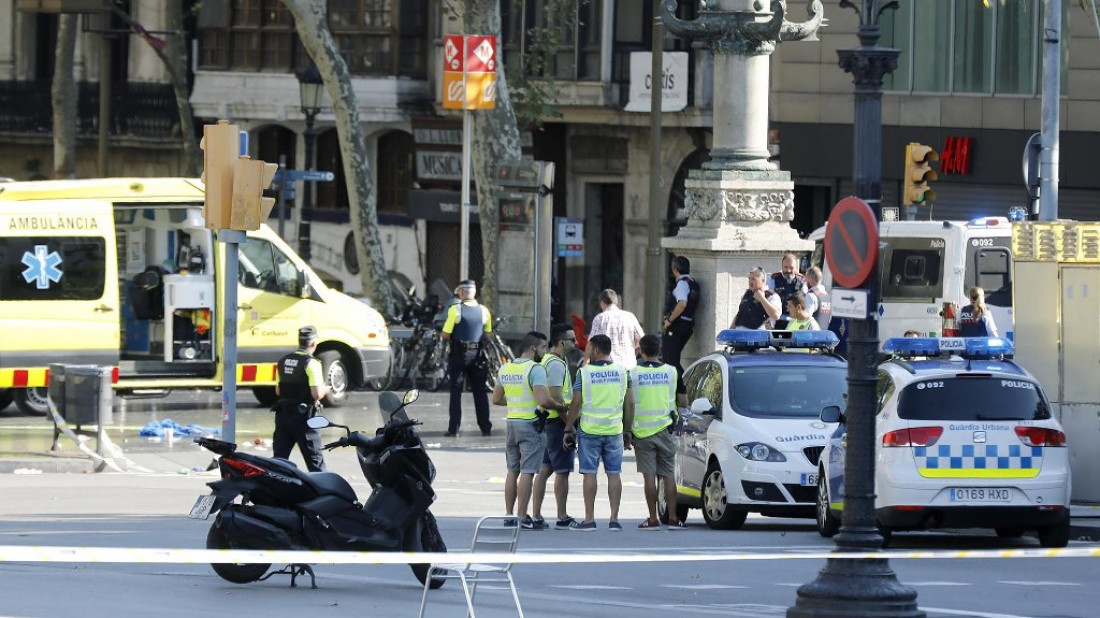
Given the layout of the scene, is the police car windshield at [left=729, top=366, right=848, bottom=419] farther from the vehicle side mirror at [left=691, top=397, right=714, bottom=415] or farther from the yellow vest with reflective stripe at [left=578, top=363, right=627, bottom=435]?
the yellow vest with reflective stripe at [left=578, top=363, right=627, bottom=435]

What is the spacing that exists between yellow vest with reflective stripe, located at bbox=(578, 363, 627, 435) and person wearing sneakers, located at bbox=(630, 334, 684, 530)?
0.22 metres

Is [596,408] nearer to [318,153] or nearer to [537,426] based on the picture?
[537,426]

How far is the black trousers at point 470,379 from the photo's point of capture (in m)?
23.7

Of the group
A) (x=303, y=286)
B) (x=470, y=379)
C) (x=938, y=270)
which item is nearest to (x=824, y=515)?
(x=470, y=379)

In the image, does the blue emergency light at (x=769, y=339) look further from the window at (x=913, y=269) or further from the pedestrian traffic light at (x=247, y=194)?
the window at (x=913, y=269)

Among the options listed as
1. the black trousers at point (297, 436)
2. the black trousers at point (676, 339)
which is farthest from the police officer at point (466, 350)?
the black trousers at point (297, 436)

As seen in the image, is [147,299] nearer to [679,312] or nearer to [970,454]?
[679,312]

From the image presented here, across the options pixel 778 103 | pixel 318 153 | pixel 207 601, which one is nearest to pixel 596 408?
pixel 207 601

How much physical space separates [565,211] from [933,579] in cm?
2725

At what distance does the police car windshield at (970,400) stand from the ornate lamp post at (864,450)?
3524 mm

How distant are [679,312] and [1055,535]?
8.12 m

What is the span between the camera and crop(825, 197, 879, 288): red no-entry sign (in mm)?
11891

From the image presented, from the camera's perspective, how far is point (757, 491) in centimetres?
1686

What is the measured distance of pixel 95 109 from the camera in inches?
1821
